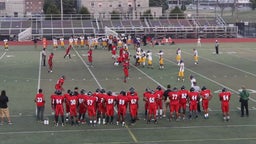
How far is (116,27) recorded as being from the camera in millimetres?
62562

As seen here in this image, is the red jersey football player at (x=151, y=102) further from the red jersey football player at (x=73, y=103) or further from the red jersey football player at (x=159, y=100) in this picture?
the red jersey football player at (x=73, y=103)

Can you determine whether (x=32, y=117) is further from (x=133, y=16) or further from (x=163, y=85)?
(x=133, y=16)

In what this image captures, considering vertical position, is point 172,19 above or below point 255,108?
above

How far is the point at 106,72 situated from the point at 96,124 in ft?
41.6

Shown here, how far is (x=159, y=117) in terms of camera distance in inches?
717

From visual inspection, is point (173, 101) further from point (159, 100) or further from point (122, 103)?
point (122, 103)

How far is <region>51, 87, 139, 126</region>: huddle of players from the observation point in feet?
55.3

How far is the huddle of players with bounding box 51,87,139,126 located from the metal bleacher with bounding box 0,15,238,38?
138 feet

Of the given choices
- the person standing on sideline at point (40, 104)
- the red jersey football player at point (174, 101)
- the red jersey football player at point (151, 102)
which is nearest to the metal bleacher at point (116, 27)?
the person standing on sideline at point (40, 104)

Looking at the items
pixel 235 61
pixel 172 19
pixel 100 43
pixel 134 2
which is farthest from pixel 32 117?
pixel 134 2

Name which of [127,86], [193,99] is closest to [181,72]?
[127,86]

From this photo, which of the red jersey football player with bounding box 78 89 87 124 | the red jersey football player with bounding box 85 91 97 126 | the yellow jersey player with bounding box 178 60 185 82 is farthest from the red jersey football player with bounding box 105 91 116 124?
the yellow jersey player with bounding box 178 60 185 82

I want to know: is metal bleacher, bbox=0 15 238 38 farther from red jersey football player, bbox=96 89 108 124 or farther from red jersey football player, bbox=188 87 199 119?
red jersey football player, bbox=96 89 108 124

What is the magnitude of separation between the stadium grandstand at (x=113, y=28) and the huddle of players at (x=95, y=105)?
4117cm
